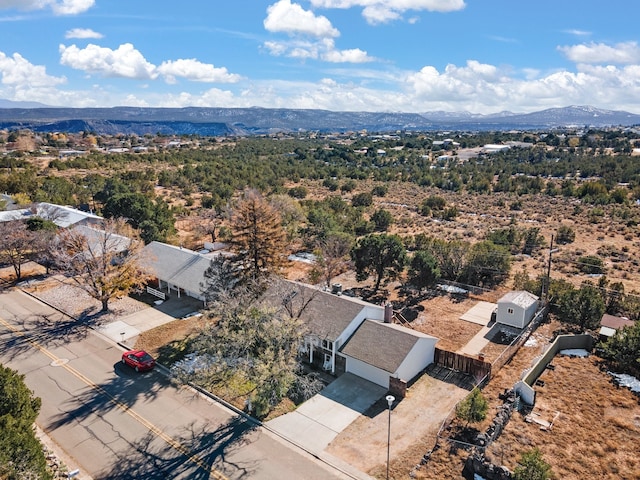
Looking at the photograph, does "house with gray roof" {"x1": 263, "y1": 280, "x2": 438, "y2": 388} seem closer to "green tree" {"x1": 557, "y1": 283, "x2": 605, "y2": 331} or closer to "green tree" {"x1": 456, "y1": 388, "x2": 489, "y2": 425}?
"green tree" {"x1": 456, "y1": 388, "x2": 489, "y2": 425}

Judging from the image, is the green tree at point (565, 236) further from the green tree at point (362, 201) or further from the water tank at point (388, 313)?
the water tank at point (388, 313)

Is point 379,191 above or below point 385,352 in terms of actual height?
below

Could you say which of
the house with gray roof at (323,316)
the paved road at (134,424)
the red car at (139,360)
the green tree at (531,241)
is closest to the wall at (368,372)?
the house with gray roof at (323,316)

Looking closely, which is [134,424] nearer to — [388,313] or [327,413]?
[327,413]

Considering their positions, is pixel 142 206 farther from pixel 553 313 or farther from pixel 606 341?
pixel 606 341

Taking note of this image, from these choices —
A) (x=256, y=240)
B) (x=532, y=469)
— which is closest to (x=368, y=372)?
(x=532, y=469)
